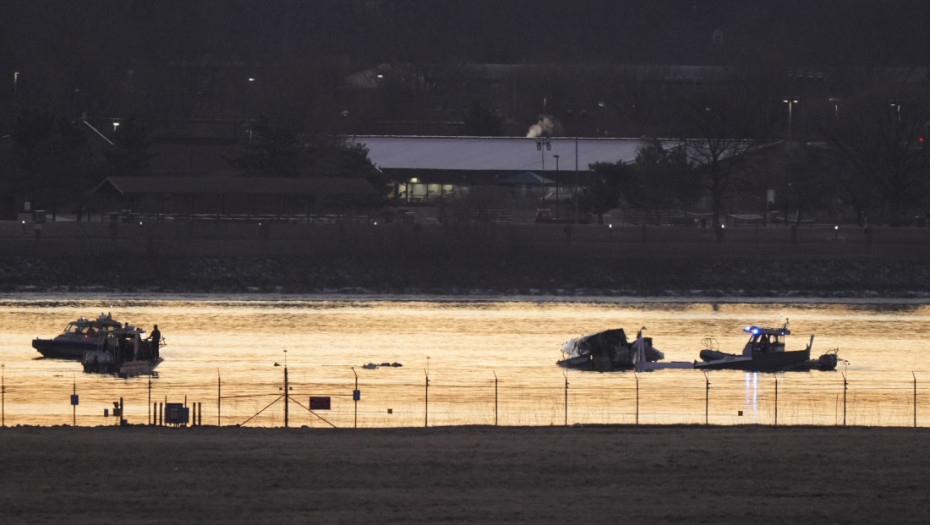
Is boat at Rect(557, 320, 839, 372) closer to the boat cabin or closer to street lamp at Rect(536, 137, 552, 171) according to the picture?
the boat cabin

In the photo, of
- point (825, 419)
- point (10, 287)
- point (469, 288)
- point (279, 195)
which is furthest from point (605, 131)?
point (825, 419)

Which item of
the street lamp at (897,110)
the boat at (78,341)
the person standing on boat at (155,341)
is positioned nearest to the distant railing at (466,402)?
the person standing on boat at (155,341)

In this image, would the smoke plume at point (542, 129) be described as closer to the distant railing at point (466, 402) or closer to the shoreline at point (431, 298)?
the shoreline at point (431, 298)

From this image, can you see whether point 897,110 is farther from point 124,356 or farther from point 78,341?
point 124,356

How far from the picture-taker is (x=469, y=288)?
7475 centimetres

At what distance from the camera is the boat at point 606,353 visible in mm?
45125

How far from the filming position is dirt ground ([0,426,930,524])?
2247 centimetres

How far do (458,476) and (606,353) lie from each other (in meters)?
21.1

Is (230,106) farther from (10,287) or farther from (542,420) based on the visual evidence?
(542,420)

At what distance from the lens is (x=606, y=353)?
1799 inches

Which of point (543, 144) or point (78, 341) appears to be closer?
point (78, 341)

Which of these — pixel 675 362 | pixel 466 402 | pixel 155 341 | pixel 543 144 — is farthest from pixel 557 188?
pixel 466 402

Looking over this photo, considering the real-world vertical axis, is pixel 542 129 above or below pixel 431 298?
above

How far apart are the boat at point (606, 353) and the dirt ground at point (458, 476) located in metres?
14.8
